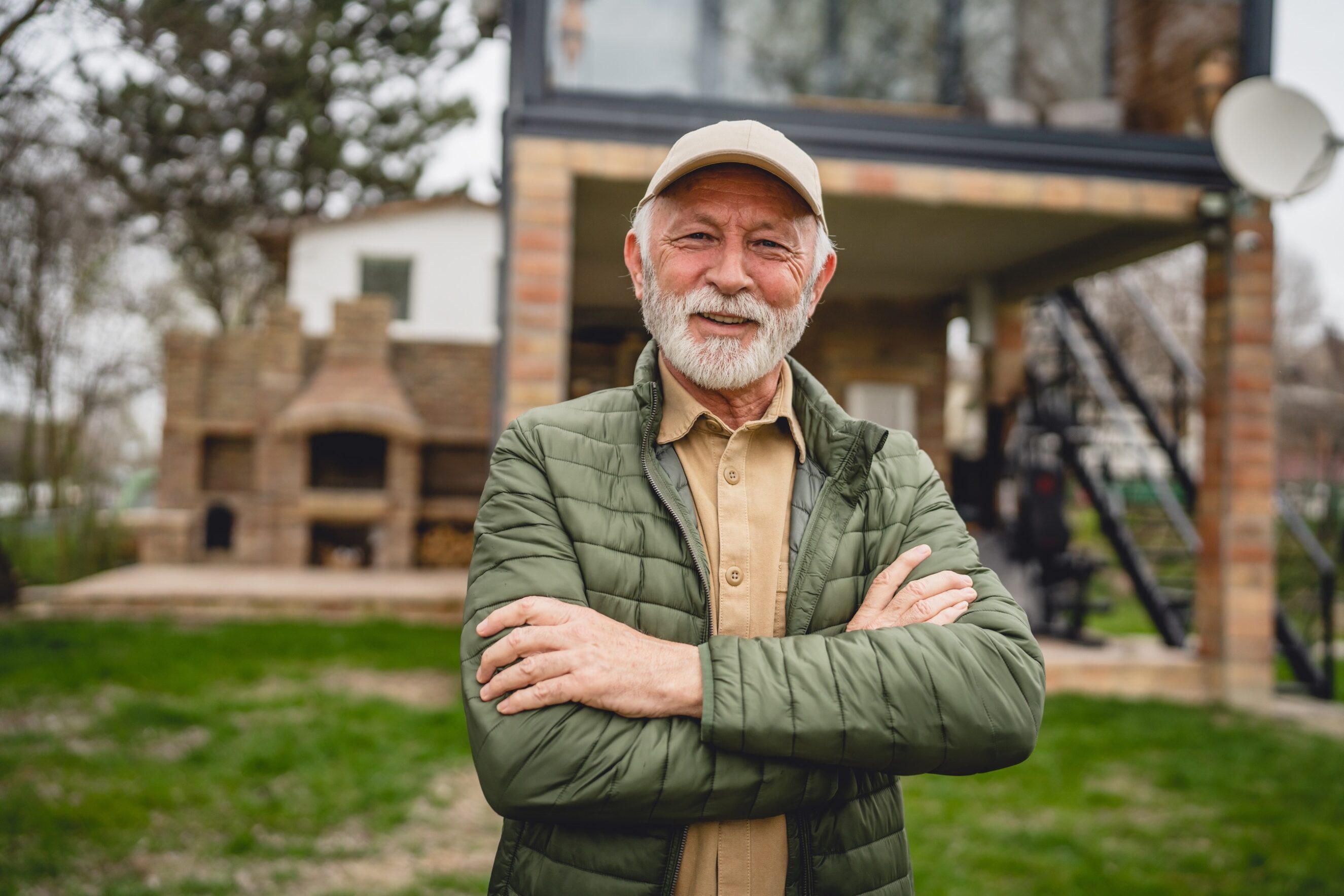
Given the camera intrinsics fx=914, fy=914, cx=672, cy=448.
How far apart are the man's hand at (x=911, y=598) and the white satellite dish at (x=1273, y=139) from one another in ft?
15.8

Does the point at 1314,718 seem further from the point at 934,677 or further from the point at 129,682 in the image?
the point at 129,682

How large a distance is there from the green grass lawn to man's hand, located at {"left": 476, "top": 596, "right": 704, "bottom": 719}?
2.57 metres

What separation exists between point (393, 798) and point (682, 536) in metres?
3.50

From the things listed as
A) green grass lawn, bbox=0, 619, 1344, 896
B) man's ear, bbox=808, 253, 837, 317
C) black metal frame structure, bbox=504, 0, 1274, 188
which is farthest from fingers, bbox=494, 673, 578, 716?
black metal frame structure, bbox=504, 0, 1274, 188

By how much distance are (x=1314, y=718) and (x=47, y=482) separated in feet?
46.5

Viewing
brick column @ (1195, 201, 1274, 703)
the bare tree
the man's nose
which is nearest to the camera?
the man's nose

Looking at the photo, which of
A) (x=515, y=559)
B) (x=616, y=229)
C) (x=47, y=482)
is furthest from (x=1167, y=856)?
(x=47, y=482)

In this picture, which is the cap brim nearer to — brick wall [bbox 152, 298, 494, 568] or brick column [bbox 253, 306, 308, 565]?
brick wall [bbox 152, 298, 494, 568]

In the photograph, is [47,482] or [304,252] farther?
[304,252]

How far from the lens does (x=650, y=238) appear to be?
1.65 metres

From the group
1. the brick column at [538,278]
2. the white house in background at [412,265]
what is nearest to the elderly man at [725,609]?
the brick column at [538,278]

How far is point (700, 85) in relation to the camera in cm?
580

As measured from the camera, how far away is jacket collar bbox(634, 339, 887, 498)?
5.20 feet

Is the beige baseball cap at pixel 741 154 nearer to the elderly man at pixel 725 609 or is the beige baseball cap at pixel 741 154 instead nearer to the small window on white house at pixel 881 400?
the elderly man at pixel 725 609
